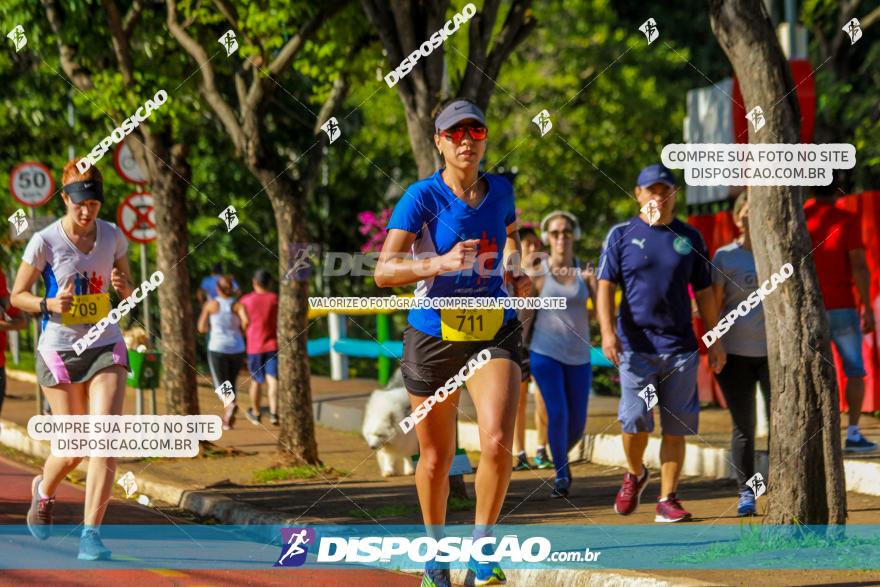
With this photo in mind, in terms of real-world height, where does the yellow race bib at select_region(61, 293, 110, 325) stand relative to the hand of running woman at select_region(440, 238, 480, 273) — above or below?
below

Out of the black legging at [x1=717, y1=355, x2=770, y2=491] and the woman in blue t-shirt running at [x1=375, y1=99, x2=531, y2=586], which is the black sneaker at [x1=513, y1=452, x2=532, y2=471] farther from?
the woman in blue t-shirt running at [x1=375, y1=99, x2=531, y2=586]

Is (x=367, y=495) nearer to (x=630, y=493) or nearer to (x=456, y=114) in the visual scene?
(x=630, y=493)

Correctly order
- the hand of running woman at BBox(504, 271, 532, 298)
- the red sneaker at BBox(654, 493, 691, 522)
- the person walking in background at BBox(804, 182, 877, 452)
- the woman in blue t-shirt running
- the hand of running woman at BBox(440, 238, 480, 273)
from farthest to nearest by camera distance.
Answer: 1. the person walking in background at BBox(804, 182, 877, 452)
2. the red sneaker at BBox(654, 493, 691, 522)
3. the hand of running woman at BBox(504, 271, 532, 298)
4. the woman in blue t-shirt running
5. the hand of running woman at BBox(440, 238, 480, 273)

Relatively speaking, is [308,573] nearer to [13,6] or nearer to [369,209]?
[13,6]

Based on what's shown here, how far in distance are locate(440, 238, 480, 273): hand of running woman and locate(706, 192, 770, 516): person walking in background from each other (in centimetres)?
310

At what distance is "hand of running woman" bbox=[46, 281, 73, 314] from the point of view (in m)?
8.45

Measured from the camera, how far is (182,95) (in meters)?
15.1

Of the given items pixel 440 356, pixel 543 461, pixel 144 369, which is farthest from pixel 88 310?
pixel 144 369

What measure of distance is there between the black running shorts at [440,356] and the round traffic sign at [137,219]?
9.52m

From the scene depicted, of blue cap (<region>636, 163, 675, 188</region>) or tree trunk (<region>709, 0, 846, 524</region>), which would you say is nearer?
tree trunk (<region>709, 0, 846, 524</region>)

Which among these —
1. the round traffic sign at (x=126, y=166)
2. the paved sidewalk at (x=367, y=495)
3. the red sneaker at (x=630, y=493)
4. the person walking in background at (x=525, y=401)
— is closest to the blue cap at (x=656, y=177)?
the red sneaker at (x=630, y=493)

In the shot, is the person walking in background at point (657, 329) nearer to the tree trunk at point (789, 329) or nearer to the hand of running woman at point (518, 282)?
the tree trunk at point (789, 329)

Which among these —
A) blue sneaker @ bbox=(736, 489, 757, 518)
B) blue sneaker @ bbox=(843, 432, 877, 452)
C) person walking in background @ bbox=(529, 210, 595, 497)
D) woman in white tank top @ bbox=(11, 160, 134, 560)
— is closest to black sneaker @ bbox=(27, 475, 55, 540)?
woman in white tank top @ bbox=(11, 160, 134, 560)

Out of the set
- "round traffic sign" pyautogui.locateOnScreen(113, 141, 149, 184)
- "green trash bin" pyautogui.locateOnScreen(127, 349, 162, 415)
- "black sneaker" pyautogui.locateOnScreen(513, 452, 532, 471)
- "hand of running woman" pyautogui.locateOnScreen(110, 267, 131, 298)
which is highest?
"round traffic sign" pyautogui.locateOnScreen(113, 141, 149, 184)
